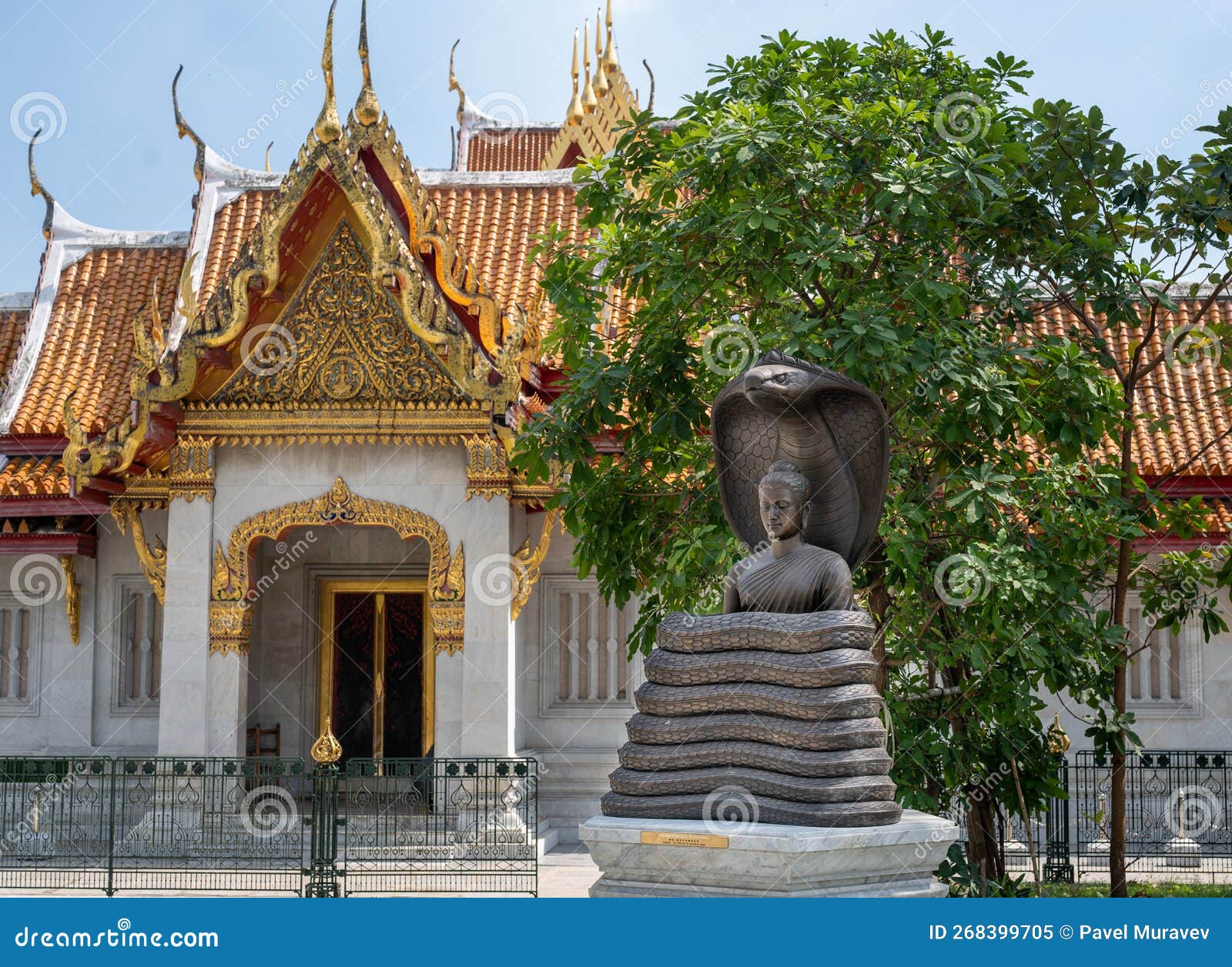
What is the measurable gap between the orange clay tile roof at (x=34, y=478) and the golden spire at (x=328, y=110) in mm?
4417

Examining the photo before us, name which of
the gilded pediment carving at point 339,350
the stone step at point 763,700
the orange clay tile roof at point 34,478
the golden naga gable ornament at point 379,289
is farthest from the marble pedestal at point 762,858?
the orange clay tile roof at point 34,478

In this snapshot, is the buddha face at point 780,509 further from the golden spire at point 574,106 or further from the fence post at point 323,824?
the golden spire at point 574,106

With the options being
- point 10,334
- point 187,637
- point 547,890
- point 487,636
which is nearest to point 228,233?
point 10,334

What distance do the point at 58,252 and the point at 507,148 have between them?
10013 millimetres

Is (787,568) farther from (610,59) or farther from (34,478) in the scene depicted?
(610,59)

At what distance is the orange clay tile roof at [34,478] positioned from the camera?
601 inches

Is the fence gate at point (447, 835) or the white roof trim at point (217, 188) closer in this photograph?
the fence gate at point (447, 835)

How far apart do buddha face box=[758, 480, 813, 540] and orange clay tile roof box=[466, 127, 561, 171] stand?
1961 cm

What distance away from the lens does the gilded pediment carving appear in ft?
47.7

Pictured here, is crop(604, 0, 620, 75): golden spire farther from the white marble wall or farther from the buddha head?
the buddha head

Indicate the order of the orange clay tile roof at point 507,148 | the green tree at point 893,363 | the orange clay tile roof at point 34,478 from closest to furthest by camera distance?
the green tree at point 893,363
the orange clay tile roof at point 34,478
the orange clay tile roof at point 507,148

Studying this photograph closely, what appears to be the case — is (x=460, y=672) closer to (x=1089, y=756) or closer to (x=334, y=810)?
(x=334, y=810)

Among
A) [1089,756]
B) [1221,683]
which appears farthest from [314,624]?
[1221,683]

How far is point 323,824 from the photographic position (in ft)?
39.3
